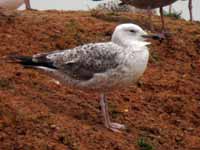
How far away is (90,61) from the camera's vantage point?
8.95 metres

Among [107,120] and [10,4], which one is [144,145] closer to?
[107,120]

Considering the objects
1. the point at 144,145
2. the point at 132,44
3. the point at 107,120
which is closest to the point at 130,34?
the point at 132,44

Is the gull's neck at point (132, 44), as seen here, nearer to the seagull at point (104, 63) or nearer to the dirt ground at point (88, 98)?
the seagull at point (104, 63)

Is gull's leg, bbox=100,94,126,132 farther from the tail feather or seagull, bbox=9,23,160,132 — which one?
the tail feather

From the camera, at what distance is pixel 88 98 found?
32.6 feet

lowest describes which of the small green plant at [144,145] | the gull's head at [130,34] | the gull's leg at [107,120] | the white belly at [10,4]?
the small green plant at [144,145]

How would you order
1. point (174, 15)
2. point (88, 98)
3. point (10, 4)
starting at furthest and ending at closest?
point (174, 15) → point (10, 4) → point (88, 98)

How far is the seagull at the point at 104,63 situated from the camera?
8773 mm

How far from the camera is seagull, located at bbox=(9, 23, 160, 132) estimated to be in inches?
345

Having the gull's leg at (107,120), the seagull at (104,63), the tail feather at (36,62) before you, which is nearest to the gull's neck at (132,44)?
the seagull at (104,63)

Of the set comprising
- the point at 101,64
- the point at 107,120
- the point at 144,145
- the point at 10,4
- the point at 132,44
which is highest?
the point at 132,44

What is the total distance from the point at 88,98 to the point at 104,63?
1180 mm

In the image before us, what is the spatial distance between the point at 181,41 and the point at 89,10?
7.53 ft

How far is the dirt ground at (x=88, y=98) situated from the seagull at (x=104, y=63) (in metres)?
0.34
